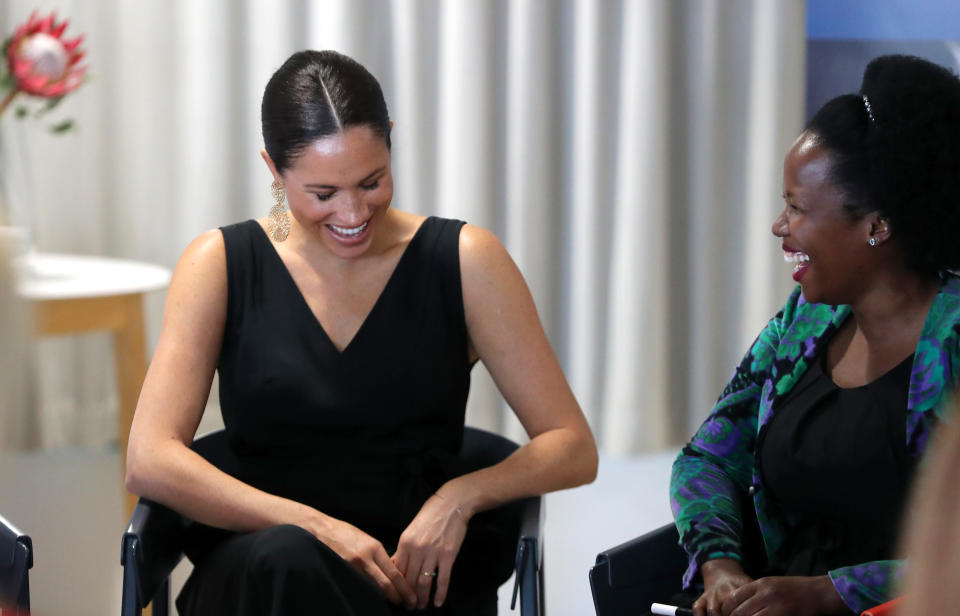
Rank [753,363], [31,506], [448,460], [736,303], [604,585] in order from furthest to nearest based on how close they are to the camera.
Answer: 1. [736,303]
2. [31,506]
3. [448,460]
4. [753,363]
5. [604,585]

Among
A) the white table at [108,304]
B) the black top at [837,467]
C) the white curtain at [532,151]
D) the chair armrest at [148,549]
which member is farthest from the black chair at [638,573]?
the white curtain at [532,151]

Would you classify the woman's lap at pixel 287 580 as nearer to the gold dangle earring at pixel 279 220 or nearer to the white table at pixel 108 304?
the gold dangle earring at pixel 279 220

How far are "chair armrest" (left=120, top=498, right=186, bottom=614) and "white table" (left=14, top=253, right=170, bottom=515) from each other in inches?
24.9

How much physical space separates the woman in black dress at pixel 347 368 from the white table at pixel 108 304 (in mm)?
528

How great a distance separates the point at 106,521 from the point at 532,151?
1.46 meters

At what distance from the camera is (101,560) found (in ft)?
8.70

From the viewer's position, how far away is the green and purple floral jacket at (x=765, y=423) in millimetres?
1465

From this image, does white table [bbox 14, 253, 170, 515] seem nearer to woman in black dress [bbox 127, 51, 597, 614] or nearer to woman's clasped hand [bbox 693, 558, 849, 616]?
woman in black dress [bbox 127, 51, 597, 614]

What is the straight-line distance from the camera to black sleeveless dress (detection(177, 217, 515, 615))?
1769 mm

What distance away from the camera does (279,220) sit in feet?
6.12

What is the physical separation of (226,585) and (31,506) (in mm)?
1664

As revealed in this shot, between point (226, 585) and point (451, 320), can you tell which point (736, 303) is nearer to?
point (451, 320)

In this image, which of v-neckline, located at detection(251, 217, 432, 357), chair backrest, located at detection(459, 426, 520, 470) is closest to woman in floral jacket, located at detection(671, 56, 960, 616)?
chair backrest, located at detection(459, 426, 520, 470)

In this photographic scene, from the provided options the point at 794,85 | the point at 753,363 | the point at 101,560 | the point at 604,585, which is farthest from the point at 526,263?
the point at 604,585
